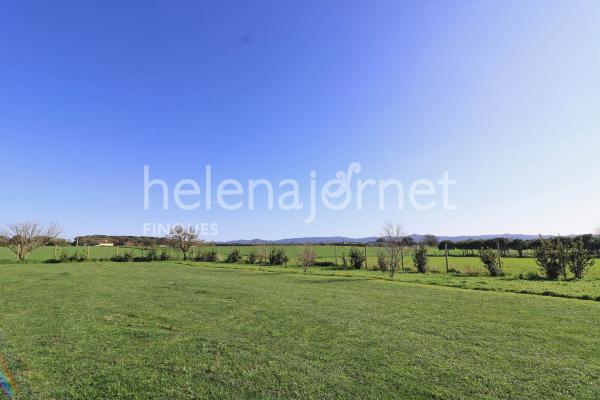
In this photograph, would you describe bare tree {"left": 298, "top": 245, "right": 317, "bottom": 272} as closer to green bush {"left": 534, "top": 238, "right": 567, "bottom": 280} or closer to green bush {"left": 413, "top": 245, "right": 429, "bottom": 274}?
green bush {"left": 413, "top": 245, "right": 429, "bottom": 274}

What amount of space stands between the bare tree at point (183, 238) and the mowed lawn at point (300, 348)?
91.7ft

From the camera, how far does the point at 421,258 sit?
1977cm

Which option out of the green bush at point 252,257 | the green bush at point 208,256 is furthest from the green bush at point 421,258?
the green bush at point 208,256

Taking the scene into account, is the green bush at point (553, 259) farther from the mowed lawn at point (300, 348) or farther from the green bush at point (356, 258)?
the green bush at point (356, 258)

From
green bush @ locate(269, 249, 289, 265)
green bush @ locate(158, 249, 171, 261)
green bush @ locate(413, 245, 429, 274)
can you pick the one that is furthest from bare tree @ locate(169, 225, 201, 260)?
green bush @ locate(413, 245, 429, 274)

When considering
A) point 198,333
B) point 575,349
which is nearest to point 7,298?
point 198,333

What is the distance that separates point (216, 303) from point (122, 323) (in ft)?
7.91

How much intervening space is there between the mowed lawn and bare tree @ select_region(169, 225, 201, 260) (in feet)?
91.7

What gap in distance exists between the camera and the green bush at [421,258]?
19.7 meters

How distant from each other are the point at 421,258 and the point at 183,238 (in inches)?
1022

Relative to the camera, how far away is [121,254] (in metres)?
32.7

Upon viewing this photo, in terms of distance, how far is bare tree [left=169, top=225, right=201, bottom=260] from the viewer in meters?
35.9

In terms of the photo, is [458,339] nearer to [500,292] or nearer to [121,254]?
[500,292]

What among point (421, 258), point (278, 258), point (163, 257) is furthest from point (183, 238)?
point (421, 258)
